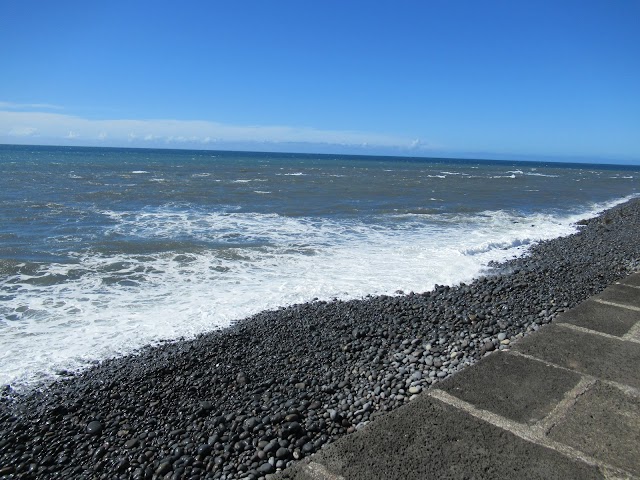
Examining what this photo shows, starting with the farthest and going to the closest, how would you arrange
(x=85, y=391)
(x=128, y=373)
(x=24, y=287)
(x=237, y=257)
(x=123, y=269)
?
1. (x=237, y=257)
2. (x=123, y=269)
3. (x=24, y=287)
4. (x=128, y=373)
5. (x=85, y=391)

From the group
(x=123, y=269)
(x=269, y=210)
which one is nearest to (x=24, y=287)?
(x=123, y=269)

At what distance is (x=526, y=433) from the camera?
8.84ft

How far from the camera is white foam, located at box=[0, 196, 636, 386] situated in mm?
5418

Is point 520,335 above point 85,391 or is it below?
above

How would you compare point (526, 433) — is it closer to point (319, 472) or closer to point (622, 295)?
point (319, 472)

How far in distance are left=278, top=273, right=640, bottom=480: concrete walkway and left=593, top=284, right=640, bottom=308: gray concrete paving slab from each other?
1473 mm

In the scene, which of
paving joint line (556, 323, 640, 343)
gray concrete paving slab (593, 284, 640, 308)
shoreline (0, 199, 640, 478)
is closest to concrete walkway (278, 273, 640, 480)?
paving joint line (556, 323, 640, 343)

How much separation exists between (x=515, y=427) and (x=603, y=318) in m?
2.54

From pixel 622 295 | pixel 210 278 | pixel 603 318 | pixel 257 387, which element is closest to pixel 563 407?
pixel 603 318

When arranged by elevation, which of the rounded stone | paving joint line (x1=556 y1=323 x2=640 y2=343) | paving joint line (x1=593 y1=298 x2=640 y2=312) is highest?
paving joint line (x1=593 y1=298 x2=640 y2=312)

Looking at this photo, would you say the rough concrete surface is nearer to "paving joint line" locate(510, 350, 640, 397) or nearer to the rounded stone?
"paving joint line" locate(510, 350, 640, 397)

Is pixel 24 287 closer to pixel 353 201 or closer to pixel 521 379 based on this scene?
pixel 521 379

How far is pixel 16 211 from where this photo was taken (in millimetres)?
15203

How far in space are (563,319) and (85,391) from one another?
489 centimetres
